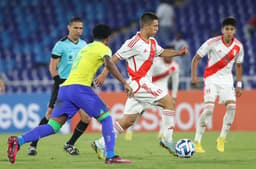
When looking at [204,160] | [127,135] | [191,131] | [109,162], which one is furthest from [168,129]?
[191,131]

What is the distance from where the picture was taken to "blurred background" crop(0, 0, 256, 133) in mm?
26391

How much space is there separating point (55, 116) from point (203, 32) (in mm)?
15875

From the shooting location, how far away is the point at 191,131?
2136cm

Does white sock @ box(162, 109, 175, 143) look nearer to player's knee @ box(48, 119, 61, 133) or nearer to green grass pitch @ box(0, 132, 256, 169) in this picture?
green grass pitch @ box(0, 132, 256, 169)

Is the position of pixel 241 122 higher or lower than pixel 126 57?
lower

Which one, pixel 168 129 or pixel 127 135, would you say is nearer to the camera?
pixel 168 129

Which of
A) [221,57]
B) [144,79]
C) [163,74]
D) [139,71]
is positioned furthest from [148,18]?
[163,74]

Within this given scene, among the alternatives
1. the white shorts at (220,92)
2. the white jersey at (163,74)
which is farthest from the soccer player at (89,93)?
the white jersey at (163,74)

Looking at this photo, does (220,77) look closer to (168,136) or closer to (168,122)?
(168,122)

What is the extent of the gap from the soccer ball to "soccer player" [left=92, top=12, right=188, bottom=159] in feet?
0.69

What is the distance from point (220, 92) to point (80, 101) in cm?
405

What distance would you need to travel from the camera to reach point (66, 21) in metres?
29.5

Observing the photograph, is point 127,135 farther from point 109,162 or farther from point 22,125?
point 109,162

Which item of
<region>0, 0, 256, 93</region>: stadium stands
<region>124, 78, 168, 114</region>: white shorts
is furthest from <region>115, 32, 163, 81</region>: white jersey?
<region>0, 0, 256, 93</region>: stadium stands
